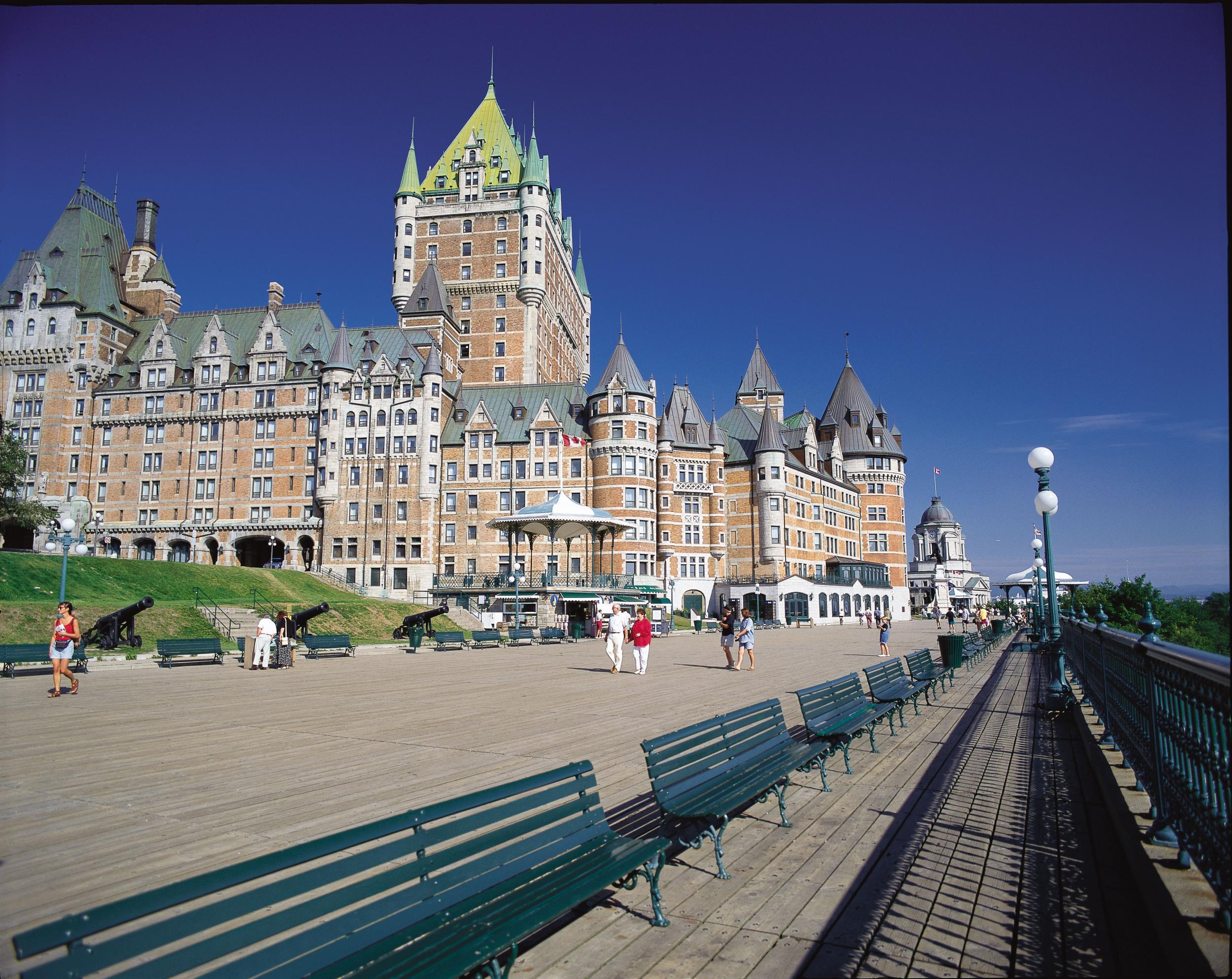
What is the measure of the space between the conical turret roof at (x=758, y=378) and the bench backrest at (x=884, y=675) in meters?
80.1

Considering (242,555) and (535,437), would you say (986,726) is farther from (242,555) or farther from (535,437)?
(242,555)

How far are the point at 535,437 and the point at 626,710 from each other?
167 ft

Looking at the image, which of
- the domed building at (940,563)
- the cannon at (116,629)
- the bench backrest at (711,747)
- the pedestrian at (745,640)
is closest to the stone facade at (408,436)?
the cannon at (116,629)

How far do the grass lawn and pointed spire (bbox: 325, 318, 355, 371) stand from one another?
18165 millimetres

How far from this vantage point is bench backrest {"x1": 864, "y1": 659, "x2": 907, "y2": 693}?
37.8ft

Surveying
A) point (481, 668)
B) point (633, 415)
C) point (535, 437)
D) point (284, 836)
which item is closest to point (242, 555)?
point (535, 437)

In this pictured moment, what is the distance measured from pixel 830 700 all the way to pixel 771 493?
5847cm

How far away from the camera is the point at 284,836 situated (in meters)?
6.24

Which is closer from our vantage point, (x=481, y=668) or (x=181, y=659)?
(x=481, y=668)

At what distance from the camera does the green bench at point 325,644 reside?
26.8 meters

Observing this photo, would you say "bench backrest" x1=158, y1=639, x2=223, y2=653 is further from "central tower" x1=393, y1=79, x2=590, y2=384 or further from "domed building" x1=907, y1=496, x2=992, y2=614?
"domed building" x1=907, y1=496, x2=992, y2=614

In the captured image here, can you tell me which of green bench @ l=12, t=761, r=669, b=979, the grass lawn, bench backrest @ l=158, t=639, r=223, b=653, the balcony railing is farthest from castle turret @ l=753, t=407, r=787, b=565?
green bench @ l=12, t=761, r=669, b=979

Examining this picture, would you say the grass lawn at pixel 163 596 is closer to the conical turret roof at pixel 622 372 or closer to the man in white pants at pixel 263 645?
the man in white pants at pixel 263 645

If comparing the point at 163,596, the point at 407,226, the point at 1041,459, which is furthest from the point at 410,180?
the point at 1041,459
